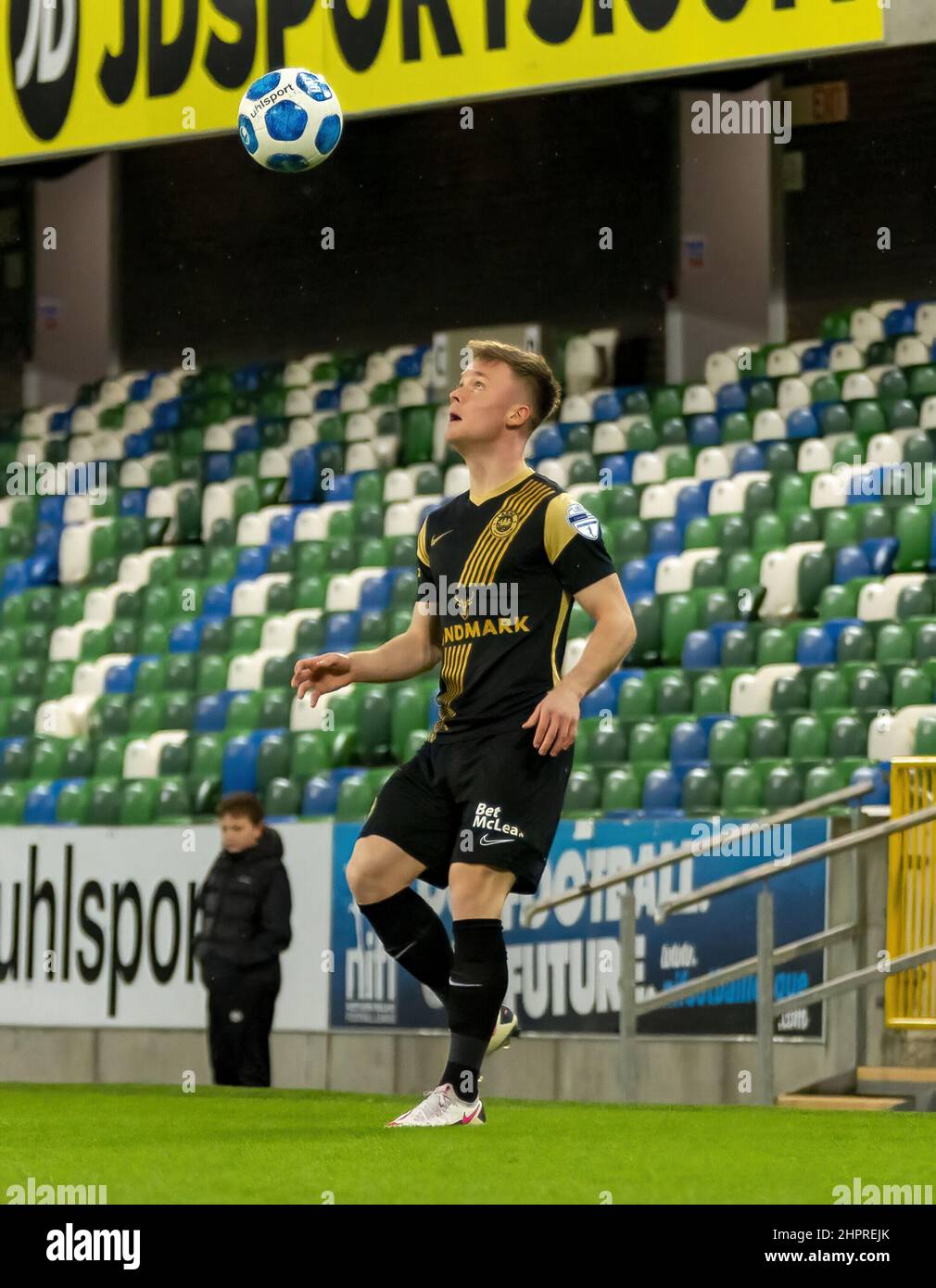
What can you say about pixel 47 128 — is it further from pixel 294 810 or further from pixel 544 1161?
pixel 544 1161

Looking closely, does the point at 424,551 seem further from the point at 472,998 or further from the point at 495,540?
the point at 472,998

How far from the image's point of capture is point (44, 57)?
18094 millimetres

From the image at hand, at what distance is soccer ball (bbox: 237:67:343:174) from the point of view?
39.5 ft

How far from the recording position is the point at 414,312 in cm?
2092

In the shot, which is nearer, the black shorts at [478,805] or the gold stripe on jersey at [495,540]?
the black shorts at [478,805]

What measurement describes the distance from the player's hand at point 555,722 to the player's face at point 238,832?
557 cm

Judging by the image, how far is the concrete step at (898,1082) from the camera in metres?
9.53

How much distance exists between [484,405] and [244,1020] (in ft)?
18.8

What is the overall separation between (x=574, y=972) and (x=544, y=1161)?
6.43m

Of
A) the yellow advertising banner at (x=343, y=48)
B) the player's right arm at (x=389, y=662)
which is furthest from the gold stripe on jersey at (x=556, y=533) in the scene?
the yellow advertising banner at (x=343, y=48)

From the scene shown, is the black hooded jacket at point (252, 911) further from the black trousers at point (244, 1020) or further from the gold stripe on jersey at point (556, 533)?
the gold stripe on jersey at point (556, 533)
